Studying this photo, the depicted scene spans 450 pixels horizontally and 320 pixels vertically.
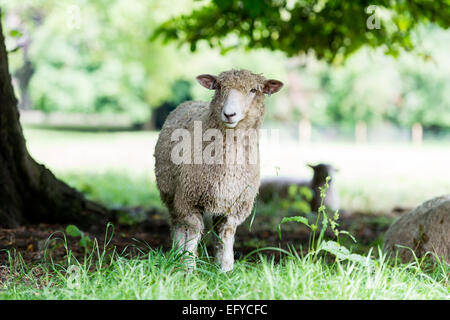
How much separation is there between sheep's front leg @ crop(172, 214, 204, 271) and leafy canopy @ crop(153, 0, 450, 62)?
3098mm

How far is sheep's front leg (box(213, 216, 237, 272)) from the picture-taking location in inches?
158

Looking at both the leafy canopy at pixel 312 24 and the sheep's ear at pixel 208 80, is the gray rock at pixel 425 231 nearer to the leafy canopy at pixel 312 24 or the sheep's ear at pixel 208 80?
the sheep's ear at pixel 208 80

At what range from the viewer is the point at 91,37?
2719cm

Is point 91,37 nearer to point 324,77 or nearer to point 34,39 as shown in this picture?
point 34,39

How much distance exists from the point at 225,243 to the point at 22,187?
103 inches

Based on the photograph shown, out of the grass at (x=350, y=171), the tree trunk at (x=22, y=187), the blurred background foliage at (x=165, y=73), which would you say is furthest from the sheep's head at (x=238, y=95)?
the blurred background foliage at (x=165, y=73)

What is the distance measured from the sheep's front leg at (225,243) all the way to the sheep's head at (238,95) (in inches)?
31.3

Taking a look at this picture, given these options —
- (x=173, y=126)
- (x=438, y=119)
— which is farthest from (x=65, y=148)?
(x=438, y=119)

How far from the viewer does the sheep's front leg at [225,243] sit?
4.00 m

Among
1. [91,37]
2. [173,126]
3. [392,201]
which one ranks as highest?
[91,37]

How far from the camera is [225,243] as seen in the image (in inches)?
161

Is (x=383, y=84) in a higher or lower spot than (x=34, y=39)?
lower

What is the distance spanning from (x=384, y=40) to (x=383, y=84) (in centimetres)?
2466
